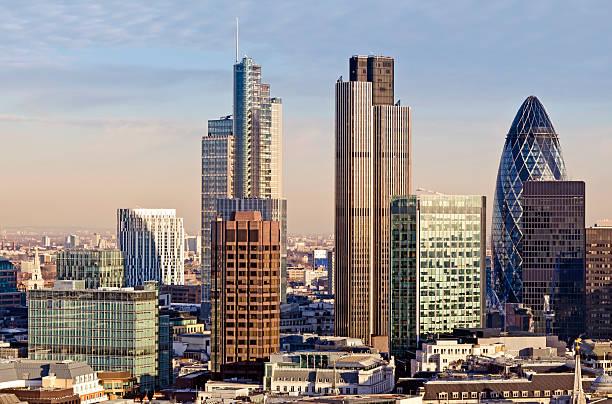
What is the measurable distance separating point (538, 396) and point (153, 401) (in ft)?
137

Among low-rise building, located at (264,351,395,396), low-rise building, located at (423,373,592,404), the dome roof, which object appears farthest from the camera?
low-rise building, located at (264,351,395,396)

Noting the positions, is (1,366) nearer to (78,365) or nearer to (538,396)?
(78,365)

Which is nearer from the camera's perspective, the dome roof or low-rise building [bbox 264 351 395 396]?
the dome roof

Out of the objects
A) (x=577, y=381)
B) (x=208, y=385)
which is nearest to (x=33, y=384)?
(x=208, y=385)

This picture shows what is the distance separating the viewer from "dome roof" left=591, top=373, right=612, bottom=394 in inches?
6914

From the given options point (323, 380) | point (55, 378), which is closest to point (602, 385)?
point (323, 380)

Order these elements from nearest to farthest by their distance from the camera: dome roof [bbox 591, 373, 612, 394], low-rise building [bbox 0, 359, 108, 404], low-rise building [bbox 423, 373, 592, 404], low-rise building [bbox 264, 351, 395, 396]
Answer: dome roof [bbox 591, 373, 612, 394], low-rise building [bbox 423, 373, 592, 404], low-rise building [bbox 0, 359, 108, 404], low-rise building [bbox 264, 351, 395, 396]

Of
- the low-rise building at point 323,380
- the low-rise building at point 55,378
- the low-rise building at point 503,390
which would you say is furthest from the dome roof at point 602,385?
the low-rise building at point 55,378

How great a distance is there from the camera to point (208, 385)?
19900cm

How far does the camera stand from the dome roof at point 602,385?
176 metres

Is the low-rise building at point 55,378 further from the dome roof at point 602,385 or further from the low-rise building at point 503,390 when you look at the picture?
the dome roof at point 602,385

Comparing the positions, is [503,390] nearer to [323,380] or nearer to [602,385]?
[602,385]

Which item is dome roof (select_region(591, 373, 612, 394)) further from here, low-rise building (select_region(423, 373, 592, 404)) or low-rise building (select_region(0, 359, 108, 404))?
low-rise building (select_region(0, 359, 108, 404))

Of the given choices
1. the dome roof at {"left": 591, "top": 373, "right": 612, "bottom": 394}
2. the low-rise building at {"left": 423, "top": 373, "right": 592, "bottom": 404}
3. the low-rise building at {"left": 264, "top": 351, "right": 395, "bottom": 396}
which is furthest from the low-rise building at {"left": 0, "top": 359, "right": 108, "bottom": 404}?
the dome roof at {"left": 591, "top": 373, "right": 612, "bottom": 394}
